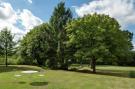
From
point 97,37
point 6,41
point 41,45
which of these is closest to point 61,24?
point 41,45

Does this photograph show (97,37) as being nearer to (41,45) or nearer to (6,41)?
(41,45)

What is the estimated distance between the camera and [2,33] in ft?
137

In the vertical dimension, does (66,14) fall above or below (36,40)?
above

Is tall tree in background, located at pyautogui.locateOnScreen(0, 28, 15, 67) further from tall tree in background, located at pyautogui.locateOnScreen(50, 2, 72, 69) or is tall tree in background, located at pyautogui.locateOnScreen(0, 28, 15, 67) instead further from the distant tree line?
tall tree in background, located at pyautogui.locateOnScreen(50, 2, 72, 69)

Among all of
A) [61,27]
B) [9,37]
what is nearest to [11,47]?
[9,37]

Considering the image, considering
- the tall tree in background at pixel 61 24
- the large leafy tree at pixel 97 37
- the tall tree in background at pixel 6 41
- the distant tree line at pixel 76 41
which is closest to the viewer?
the large leafy tree at pixel 97 37

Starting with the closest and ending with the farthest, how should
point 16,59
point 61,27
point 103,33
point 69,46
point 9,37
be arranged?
point 103,33, point 69,46, point 61,27, point 9,37, point 16,59

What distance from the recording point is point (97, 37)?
32781 mm

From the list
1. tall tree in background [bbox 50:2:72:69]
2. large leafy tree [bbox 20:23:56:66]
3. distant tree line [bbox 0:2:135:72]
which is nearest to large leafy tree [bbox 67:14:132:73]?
distant tree line [bbox 0:2:135:72]

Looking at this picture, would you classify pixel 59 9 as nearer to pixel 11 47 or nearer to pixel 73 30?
pixel 73 30

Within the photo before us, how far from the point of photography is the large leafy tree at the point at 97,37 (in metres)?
32.8

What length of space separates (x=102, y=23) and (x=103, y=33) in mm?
1803

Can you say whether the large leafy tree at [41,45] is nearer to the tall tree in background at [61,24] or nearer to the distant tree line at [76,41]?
the distant tree line at [76,41]

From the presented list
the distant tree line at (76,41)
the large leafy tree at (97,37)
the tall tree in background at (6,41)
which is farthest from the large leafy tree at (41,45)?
the large leafy tree at (97,37)
